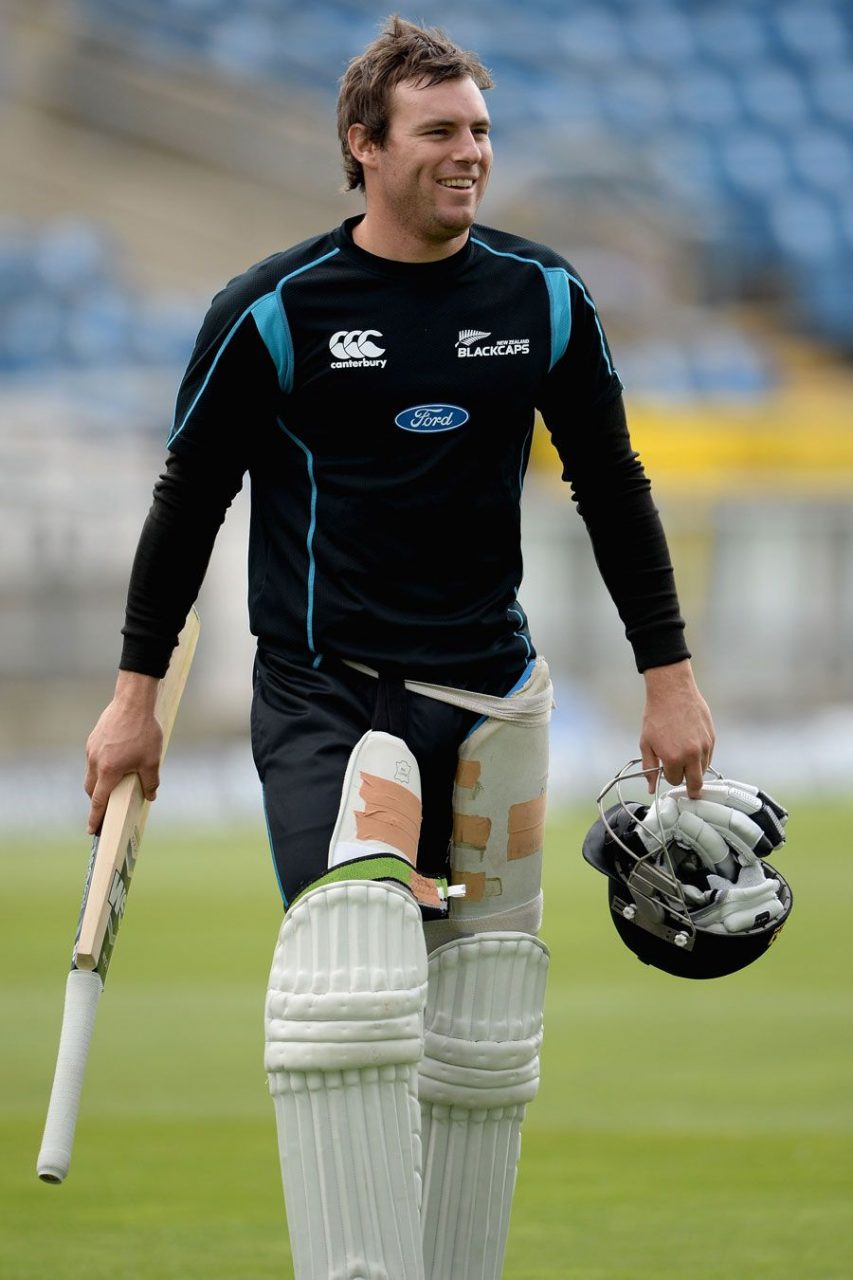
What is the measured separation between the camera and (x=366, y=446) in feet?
10.0

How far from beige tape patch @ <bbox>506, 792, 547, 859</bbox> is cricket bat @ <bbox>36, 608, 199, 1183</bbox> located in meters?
→ 0.56

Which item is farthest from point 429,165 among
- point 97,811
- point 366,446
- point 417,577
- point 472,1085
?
point 472,1085

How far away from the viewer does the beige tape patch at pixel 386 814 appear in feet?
9.68

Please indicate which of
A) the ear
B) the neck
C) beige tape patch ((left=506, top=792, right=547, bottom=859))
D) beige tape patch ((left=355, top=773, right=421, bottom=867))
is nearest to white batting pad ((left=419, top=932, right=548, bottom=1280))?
beige tape patch ((left=506, top=792, right=547, bottom=859))

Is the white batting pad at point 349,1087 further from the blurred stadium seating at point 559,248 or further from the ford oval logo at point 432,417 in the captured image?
the blurred stadium seating at point 559,248

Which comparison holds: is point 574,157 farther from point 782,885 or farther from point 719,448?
point 782,885

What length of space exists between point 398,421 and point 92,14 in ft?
64.7

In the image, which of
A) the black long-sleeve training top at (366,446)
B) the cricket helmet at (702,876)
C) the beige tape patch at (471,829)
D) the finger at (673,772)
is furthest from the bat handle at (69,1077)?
the finger at (673,772)

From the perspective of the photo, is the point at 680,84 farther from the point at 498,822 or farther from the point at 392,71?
the point at 498,822

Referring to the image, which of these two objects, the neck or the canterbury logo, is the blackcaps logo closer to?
the canterbury logo

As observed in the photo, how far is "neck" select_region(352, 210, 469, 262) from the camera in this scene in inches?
121

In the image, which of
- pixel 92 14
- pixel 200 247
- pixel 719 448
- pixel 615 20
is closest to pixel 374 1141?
pixel 719 448

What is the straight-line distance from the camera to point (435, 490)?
3070 millimetres

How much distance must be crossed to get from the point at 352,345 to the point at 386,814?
27.2 inches
